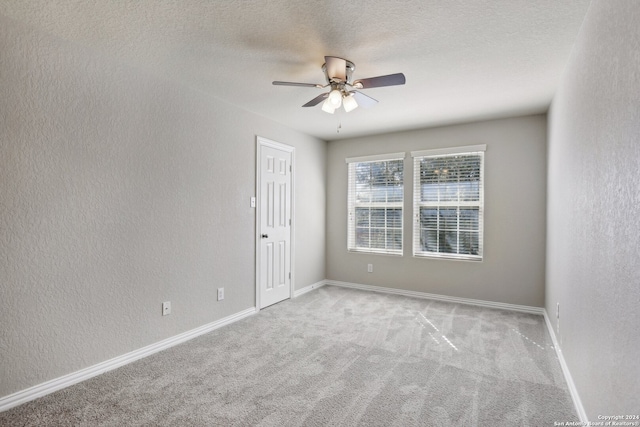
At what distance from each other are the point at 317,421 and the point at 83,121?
2569mm

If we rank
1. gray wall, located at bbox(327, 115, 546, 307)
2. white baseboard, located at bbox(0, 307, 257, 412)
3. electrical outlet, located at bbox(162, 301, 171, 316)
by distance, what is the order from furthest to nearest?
gray wall, located at bbox(327, 115, 546, 307)
electrical outlet, located at bbox(162, 301, 171, 316)
white baseboard, located at bbox(0, 307, 257, 412)

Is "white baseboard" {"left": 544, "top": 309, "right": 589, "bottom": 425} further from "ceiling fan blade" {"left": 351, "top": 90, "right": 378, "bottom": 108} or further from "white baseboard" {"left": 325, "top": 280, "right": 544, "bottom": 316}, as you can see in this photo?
"ceiling fan blade" {"left": 351, "top": 90, "right": 378, "bottom": 108}

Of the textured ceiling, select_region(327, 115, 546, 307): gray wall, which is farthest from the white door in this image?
select_region(327, 115, 546, 307): gray wall

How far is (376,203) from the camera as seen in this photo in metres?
5.05

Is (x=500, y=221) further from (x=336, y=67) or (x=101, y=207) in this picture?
(x=101, y=207)

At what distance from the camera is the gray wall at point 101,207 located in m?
2.09

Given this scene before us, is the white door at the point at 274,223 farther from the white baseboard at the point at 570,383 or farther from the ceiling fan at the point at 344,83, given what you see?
the white baseboard at the point at 570,383

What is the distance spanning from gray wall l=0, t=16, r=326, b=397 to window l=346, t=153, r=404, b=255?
2.13 metres

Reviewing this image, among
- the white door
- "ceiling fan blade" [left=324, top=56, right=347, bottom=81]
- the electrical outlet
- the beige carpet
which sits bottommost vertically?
the beige carpet

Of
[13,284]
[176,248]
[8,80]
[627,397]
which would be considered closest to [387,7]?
[627,397]

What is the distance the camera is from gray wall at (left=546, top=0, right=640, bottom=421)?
4.14 feet

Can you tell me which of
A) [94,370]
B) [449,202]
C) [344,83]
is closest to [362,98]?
[344,83]

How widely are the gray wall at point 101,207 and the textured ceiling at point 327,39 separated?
242 millimetres

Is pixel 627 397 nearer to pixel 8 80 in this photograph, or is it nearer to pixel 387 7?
pixel 387 7
